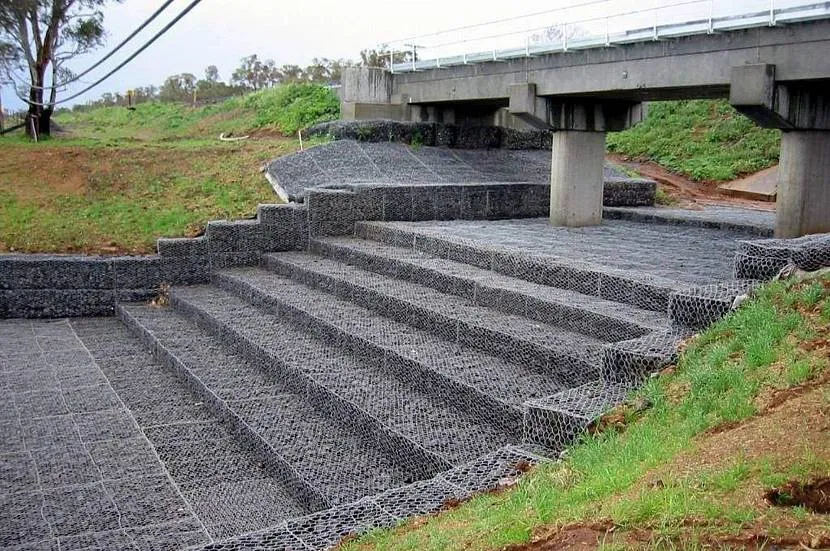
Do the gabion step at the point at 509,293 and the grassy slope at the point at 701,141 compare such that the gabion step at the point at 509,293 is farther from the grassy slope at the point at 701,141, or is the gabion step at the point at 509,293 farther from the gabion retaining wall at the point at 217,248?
the grassy slope at the point at 701,141

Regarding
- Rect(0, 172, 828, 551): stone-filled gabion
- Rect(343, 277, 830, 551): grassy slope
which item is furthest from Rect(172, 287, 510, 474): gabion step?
Rect(343, 277, 830, 551): grassy slope

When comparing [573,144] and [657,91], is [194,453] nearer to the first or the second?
[657,91]

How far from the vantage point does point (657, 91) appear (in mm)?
9227

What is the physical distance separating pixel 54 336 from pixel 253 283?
2.13 m

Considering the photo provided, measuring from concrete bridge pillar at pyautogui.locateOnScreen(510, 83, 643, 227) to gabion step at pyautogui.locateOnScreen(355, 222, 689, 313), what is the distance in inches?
98.0

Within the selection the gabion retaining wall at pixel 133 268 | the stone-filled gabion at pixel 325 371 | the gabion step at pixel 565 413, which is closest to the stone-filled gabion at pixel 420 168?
the gabion retaining wall at pixel 133 268

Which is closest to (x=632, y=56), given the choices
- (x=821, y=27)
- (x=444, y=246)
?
(x=821, y=27)

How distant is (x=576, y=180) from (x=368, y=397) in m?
6.19

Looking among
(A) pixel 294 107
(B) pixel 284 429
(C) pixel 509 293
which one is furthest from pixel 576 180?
(A) pixel 294 107

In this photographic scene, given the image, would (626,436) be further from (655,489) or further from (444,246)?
(444,246)

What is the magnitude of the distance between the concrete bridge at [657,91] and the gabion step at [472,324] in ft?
11.9

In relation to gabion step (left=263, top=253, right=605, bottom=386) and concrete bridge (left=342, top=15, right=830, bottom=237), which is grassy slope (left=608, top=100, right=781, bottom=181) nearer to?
concrete bridge (left=342, top=15, right=830, bottom=237)

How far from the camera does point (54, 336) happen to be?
27.3ft

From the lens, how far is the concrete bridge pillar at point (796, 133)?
765cm
